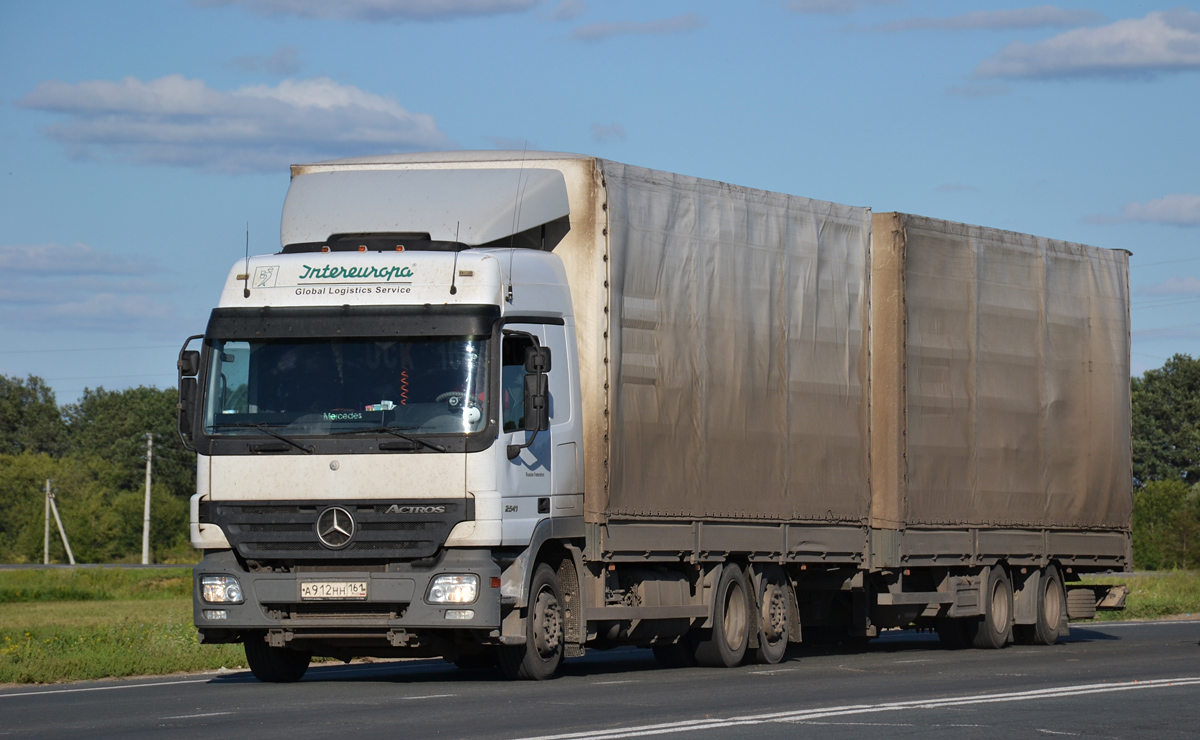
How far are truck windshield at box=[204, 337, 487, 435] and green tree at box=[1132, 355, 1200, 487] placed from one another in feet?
328

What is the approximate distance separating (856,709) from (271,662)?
5.55m

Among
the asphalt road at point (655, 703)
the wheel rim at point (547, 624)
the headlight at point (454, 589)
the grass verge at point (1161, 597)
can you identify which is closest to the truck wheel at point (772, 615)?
the asphalt road at point (655, 703)

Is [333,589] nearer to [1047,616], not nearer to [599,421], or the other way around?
[599,421]

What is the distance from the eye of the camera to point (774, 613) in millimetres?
17750

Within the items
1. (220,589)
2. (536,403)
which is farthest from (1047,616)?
(220,589)

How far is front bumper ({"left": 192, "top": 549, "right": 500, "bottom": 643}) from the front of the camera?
13617 mm

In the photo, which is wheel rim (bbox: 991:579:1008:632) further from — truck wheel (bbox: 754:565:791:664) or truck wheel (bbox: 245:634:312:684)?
truck wheel (bbox: 245:634:312:684)

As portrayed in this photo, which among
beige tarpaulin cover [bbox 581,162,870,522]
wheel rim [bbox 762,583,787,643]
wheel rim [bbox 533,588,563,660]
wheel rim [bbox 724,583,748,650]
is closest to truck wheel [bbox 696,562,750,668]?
wheel rim [bbox 724,583,748,650]

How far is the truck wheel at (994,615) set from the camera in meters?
20.6

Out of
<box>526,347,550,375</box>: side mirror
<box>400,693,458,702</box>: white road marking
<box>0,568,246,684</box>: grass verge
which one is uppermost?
<box>526,347,550,375</box>: side mirror

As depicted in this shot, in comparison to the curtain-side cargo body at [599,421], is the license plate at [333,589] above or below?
below

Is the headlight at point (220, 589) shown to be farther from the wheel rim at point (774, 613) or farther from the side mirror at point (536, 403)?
the wheel rim at point (774, 613)

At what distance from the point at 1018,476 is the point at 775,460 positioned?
4.78 metres

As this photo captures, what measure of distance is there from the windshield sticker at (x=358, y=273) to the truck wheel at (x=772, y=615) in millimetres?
5409
